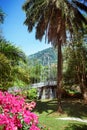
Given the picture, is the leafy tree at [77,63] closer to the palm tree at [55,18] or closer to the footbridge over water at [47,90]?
the footbridge over water at [47,90]

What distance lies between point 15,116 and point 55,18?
19374mm

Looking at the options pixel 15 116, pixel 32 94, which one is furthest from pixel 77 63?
pixel 15 116

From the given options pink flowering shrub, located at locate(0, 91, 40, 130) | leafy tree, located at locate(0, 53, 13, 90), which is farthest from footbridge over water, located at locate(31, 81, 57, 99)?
pink flowering shrub, located at locate(0, 91, 40, 130)

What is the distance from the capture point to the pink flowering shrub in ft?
18.8

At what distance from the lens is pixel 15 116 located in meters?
6.08

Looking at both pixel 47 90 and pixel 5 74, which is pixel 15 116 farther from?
pixel 47 90

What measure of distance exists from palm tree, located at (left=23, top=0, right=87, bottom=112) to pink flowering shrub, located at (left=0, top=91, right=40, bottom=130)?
17.1 metres

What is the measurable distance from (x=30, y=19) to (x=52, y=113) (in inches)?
363

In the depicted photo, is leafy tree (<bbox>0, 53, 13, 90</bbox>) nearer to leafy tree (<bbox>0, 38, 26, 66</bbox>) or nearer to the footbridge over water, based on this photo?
leafy tree (<bbox>0, 38, 26, 66</bbox>)

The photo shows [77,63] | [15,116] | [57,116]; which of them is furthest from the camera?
[77,63]

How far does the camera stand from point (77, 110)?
26.9 meters

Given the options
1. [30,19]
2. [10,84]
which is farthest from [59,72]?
[10,84]

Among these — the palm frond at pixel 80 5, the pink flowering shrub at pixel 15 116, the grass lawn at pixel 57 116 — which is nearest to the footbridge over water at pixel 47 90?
the grass lawn at pixel 57 116

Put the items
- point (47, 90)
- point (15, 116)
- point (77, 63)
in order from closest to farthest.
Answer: point (15, 116)
point (77, 63)
point (47, 90)
